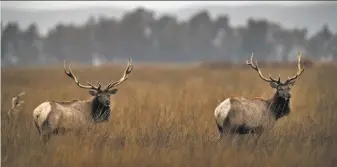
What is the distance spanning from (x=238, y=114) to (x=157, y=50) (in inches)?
2551

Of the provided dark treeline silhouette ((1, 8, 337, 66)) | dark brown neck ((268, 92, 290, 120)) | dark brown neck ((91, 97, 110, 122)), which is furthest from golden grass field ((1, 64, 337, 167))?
dark treeline silhouette ((1, 8, 337, 66))

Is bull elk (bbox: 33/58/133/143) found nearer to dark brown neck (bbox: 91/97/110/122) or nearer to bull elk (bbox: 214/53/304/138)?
dark brown neck (bbox: 91/97/110/122)

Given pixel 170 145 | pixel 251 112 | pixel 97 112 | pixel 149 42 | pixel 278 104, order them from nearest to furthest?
pixel 170 145
pixel 251 112
pixel 278 104
pixel 97 112
pixel 149 42

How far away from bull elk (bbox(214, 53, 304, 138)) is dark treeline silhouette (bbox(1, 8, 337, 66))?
198 ft

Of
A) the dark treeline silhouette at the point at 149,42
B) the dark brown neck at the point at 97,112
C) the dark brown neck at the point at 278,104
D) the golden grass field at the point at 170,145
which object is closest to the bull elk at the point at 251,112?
the dark brown neck at the point at 278,104

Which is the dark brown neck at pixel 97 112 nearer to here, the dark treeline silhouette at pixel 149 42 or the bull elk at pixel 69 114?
the bull elk at pixel 69 114

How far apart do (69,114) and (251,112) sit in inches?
99.2

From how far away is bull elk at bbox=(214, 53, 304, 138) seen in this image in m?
7.15

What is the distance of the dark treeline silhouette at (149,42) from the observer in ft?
227

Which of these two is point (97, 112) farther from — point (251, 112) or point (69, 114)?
point (251, 112)

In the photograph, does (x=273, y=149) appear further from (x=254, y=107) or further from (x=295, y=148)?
(x=254, y=107)

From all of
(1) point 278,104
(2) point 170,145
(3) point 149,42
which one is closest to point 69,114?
(2) point 170,145

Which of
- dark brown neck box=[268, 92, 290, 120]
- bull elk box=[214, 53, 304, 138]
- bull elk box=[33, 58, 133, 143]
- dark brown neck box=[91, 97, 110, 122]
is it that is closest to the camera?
bull elk box=[214, 53, 304, 138]

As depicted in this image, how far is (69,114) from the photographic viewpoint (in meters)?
7.56
